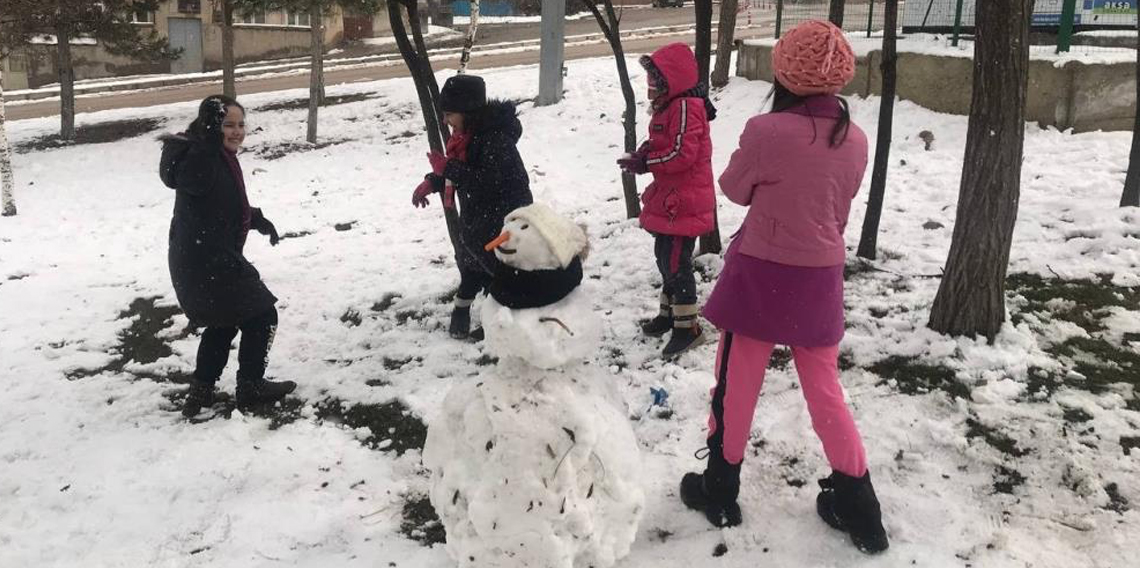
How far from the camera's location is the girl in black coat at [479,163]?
4.63m

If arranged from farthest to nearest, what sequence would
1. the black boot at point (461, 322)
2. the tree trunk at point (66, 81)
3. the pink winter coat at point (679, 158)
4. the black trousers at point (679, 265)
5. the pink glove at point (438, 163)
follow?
the tree trunk at point (66, 81), the black boot at point (461, 322), the pink glove at point (438, 163), the black trousers at point (679, 265), the pink winter coat at point (679, 158)

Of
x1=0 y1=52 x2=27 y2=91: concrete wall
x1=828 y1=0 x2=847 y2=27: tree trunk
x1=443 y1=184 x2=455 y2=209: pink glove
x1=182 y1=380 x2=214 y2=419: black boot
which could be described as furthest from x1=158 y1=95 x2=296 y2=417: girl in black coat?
x1=0 y1=52 x2=27 y2=91: concrete wall

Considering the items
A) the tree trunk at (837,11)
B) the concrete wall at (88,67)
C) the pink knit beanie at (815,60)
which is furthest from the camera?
the concrete wall at (88,67)

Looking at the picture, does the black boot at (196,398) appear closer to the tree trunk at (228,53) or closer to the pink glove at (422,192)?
the pink glove at (422,192)

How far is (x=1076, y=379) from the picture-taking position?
13.3ft

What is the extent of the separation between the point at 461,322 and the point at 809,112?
126 inches

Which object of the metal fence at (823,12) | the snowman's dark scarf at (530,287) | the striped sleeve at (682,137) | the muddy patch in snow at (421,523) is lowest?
the muddy patch in snow at (421,523)

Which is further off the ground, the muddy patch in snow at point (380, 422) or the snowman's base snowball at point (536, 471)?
the snowman's base snowball at point (536, 471)

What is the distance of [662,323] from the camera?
16.8 feet

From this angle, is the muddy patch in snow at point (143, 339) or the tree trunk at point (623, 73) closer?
the muddy patch in snow at point (143, 339)

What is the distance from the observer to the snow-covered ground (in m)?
3.18

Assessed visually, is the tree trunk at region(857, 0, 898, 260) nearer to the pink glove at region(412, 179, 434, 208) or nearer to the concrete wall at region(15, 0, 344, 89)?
the pink glove at region(412, 179, 434, 208)

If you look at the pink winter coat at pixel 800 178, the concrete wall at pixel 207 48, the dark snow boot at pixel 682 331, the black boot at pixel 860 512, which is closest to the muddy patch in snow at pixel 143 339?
the dark snow boot at pixel 682 331

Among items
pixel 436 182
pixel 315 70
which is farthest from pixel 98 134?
pixel 436 182
